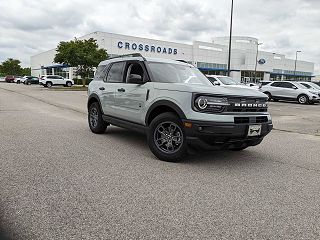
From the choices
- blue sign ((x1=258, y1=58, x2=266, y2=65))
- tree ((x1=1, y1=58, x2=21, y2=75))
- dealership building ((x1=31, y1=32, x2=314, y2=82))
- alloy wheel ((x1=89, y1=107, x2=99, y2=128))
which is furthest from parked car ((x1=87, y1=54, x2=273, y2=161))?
tree ((x1=1, y1=58, x2=21, y2=75))

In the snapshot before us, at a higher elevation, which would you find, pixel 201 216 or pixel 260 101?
pixel 260 101

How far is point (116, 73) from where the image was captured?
22.9 feet

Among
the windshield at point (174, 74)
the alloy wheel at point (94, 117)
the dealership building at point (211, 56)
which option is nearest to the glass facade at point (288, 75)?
the dealership building at point (211, 56)

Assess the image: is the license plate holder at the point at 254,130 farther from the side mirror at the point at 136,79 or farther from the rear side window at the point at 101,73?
the rear side window at the point at 101,73

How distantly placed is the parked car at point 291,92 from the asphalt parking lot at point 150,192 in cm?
1596

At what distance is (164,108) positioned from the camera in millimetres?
5477

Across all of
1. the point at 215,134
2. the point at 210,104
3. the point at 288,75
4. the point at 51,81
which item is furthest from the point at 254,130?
the point at 288,75

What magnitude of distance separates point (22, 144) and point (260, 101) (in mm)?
4823

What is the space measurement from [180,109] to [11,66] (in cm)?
10738

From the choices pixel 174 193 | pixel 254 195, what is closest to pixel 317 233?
pixel 254 195

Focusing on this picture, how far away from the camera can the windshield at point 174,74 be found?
589 centimetres

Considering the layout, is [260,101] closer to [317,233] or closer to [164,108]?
[164,108]

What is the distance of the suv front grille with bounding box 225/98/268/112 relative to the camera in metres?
4.86

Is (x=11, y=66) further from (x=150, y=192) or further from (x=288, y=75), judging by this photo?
(x=150, y=192)
